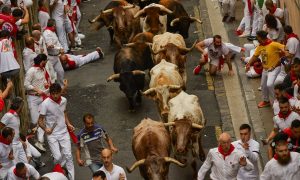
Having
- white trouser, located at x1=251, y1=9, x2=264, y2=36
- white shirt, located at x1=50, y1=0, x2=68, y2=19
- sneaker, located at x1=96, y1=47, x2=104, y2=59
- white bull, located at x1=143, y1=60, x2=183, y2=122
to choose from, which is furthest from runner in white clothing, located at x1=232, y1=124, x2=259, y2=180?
white shirt, located at x1=50, y1=0, x2=68, y2=19

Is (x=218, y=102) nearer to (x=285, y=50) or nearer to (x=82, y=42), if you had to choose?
(x=285, y=50)

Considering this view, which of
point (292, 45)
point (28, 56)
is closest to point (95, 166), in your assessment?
point (28, 56)

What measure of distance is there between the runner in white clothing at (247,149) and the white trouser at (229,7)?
38.2 feet

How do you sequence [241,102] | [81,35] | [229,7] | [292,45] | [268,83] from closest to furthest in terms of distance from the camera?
[292,45] → [268,83] → [241,102] → [229,7] → [81,35]

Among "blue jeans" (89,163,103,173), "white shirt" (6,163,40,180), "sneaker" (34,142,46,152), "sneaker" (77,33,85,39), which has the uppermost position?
"white shirt" (6,163,40,180)

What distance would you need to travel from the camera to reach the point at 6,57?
2270 centimetres

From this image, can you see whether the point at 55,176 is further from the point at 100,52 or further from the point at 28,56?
the point at 100,52

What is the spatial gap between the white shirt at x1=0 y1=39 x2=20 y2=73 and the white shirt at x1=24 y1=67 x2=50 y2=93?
36cm

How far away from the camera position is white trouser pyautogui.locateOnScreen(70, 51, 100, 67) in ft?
93.1

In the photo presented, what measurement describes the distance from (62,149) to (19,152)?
3.54ft

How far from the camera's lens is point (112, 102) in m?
25.9

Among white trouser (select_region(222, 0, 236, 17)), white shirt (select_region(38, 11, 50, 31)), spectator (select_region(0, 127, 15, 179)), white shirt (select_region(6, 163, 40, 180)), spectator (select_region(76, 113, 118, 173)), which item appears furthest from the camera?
white trouser (select_region(222, 0, 236, 17))

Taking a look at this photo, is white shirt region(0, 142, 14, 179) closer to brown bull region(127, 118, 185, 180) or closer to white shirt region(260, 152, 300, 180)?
brown bull region(127, 118, 185, 180)

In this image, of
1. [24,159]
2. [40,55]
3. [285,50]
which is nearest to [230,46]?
[285,50]
